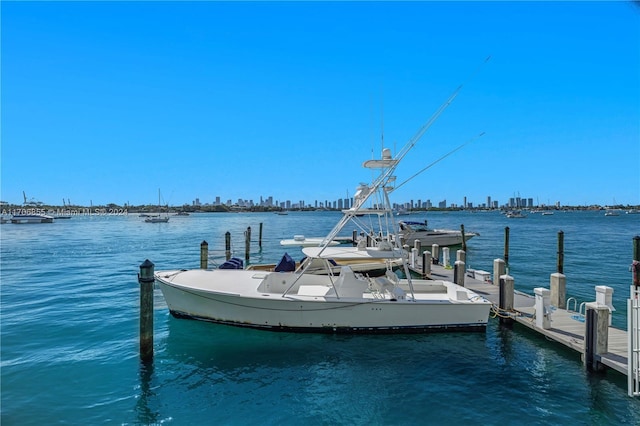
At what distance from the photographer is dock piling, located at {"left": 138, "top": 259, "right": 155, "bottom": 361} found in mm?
10086

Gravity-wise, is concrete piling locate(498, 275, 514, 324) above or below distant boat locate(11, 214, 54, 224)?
below

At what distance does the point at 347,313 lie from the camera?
11.8 m

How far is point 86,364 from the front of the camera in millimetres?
10492

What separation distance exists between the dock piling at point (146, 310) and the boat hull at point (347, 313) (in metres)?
2.38

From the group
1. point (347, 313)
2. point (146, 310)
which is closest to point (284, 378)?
point (347, 313)

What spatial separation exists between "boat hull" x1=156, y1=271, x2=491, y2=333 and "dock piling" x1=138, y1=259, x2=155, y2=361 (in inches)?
93.9

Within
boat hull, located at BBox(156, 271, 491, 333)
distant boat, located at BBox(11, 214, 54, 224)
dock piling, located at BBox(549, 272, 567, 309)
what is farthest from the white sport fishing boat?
distant boat, located at BBox(11, 214, 54, 224)

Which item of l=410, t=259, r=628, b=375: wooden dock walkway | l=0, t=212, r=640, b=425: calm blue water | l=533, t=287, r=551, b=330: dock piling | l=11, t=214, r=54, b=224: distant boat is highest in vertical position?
l=11, t=214, r=54, b=224: distant boat

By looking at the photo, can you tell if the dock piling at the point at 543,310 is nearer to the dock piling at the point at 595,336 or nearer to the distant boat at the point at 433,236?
the dock piling at the point at 595,336

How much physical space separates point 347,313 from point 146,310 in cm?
580

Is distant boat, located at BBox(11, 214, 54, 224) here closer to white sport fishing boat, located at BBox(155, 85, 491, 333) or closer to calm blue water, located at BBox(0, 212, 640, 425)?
calm blue water, located at BBox(0, 212, 640, 425)

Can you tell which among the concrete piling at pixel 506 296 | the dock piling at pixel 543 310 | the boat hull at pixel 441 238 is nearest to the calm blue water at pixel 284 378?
the concrete piling at pixel 506 296

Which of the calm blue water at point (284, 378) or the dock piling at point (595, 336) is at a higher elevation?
the dock piling at point (595, 336)

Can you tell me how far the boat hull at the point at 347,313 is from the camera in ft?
38.6
